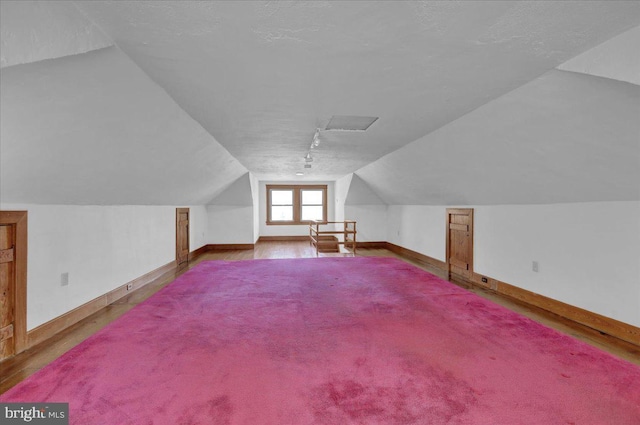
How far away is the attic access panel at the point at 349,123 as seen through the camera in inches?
128

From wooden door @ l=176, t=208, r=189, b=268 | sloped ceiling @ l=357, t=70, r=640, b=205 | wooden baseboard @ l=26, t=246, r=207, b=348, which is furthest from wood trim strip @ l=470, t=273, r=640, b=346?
wooden door @ l=176, t=208, r=189, b=268

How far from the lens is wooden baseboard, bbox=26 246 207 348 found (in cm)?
267

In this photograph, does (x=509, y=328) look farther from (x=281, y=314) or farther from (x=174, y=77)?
(x=174, y=77)

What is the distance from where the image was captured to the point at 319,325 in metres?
3.03

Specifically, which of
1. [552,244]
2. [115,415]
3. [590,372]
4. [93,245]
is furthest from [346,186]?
[115,415]

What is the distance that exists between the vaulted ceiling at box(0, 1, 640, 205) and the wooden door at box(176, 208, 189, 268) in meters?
2.37

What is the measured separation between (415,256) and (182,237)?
5.25 meters

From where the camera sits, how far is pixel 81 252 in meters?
3.24

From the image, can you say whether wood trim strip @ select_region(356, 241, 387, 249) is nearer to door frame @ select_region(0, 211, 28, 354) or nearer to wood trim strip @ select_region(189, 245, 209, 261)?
wood trim strip @ select_region(189, 245, 209, 261)

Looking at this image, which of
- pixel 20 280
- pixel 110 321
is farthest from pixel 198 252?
pixel 20 280

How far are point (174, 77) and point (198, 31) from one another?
28.8 inches

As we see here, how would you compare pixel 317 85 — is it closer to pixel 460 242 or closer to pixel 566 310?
pixel 566 310

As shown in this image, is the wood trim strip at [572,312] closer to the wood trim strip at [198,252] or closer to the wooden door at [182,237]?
the wooden door at [182,237]

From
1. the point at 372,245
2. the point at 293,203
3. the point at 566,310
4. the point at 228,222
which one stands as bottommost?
Result: the point at 566,310
